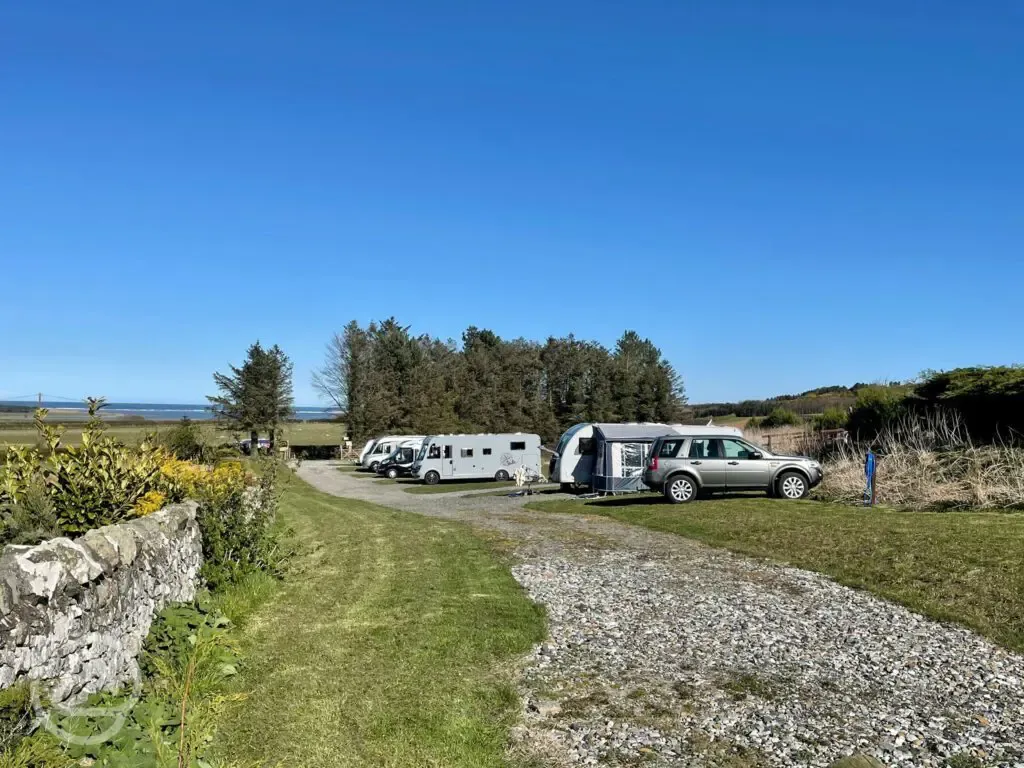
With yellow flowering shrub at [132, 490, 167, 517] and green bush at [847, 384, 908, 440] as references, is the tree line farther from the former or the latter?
yellow flowering shrub at [132, 490, 167, 517]

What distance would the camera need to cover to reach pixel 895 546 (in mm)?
10656

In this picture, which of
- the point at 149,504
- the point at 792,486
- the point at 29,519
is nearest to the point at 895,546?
the point at 792,486

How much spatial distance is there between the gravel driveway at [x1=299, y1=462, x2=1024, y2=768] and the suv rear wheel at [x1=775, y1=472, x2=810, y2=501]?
952 centimetres

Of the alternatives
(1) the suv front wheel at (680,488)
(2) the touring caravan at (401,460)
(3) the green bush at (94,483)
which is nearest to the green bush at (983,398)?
(1) the suv front wheel at (680,488)

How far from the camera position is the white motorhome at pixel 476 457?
1292 inches

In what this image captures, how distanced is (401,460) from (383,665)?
3385 cm

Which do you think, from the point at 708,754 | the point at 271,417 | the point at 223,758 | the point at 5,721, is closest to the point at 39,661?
the point at 5,721

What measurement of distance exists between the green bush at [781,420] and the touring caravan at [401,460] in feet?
56.3

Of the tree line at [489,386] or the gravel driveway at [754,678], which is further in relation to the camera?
the tree line at [489,386]

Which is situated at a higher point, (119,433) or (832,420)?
(832,420)

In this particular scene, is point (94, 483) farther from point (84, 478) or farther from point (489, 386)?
point (489, 386)

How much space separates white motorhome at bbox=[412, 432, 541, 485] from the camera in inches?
1292

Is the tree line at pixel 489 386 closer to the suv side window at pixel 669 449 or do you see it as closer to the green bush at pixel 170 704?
the suv side window at pixel 669 449

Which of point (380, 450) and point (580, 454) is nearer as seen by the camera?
point (580, 454)
